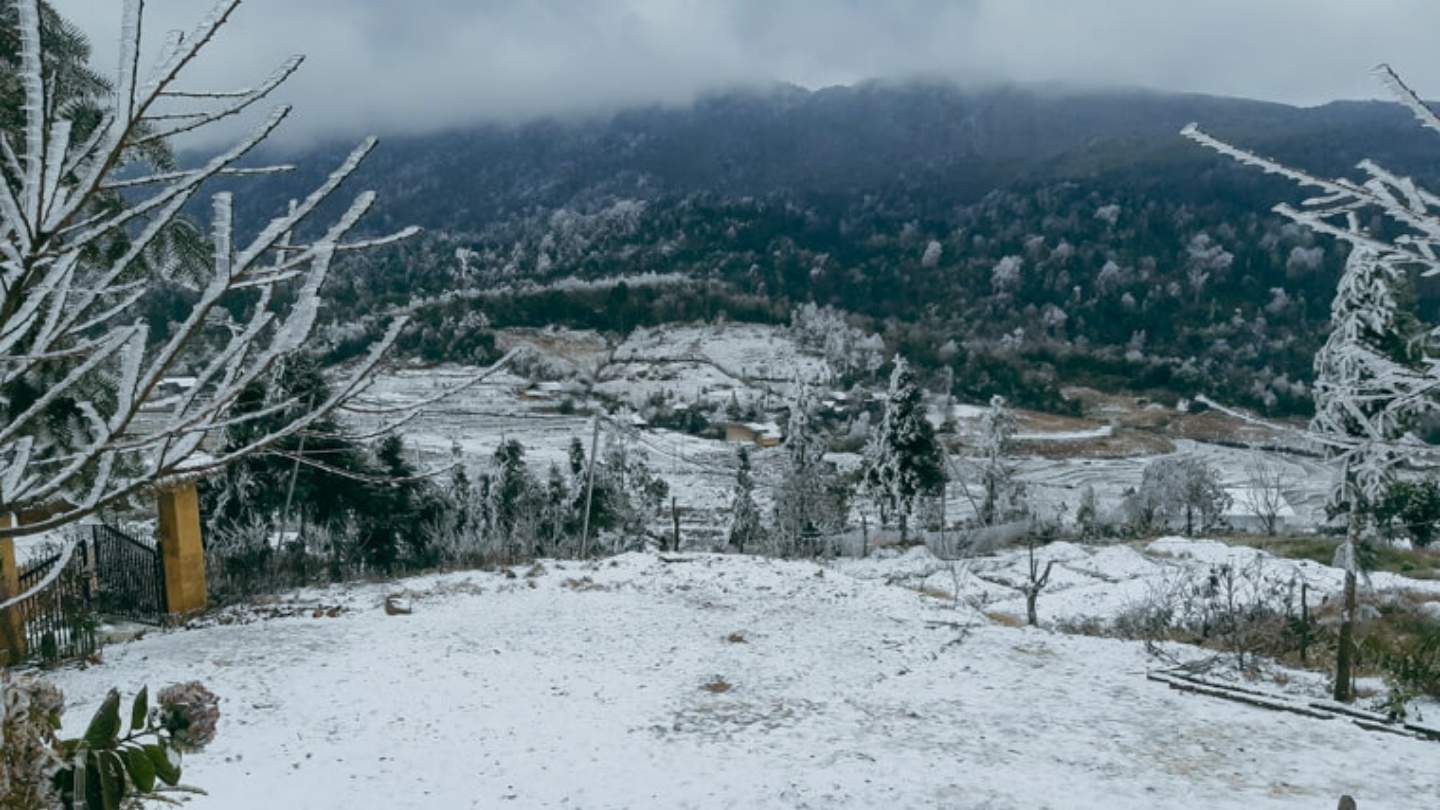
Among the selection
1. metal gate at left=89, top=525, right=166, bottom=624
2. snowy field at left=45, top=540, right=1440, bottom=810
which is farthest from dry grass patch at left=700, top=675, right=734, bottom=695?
metal gate at left=89, top=525, right=166, bottom=624

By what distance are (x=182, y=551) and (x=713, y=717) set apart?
8171mm

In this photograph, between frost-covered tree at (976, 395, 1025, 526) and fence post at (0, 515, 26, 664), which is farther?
frost-covered tree at (976, 395, 1025, 526)

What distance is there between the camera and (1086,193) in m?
177

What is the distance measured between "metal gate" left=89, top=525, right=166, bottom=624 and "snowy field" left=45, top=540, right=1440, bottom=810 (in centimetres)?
144

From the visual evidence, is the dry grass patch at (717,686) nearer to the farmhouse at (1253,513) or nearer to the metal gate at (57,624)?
the metal gate at (57,624)

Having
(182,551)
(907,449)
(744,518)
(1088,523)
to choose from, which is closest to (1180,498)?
(1088,523)

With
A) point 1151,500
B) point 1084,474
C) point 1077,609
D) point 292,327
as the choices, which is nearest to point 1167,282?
point 1084,474

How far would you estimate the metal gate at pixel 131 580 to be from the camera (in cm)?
1182

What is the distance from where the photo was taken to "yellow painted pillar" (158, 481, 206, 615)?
38.3 ft

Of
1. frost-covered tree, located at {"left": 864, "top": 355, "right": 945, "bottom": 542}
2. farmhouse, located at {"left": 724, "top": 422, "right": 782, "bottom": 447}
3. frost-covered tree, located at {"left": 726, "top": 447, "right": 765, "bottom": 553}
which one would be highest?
frost-covered tree, located at {"left": 864, "top": 355, "right": 945, "bottom": 542}

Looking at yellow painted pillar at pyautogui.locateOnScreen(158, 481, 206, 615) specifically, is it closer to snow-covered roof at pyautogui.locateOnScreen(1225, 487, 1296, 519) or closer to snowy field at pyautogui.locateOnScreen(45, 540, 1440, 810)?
snowy field at pyautogui.locateOnScreen(45, 540, 1440, 810)

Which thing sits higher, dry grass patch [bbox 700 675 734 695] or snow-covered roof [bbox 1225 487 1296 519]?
dry grass patch [bbox 700 675 734 695]

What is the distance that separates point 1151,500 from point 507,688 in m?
53.1

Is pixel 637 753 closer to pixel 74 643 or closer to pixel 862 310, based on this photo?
pixel 74 643
